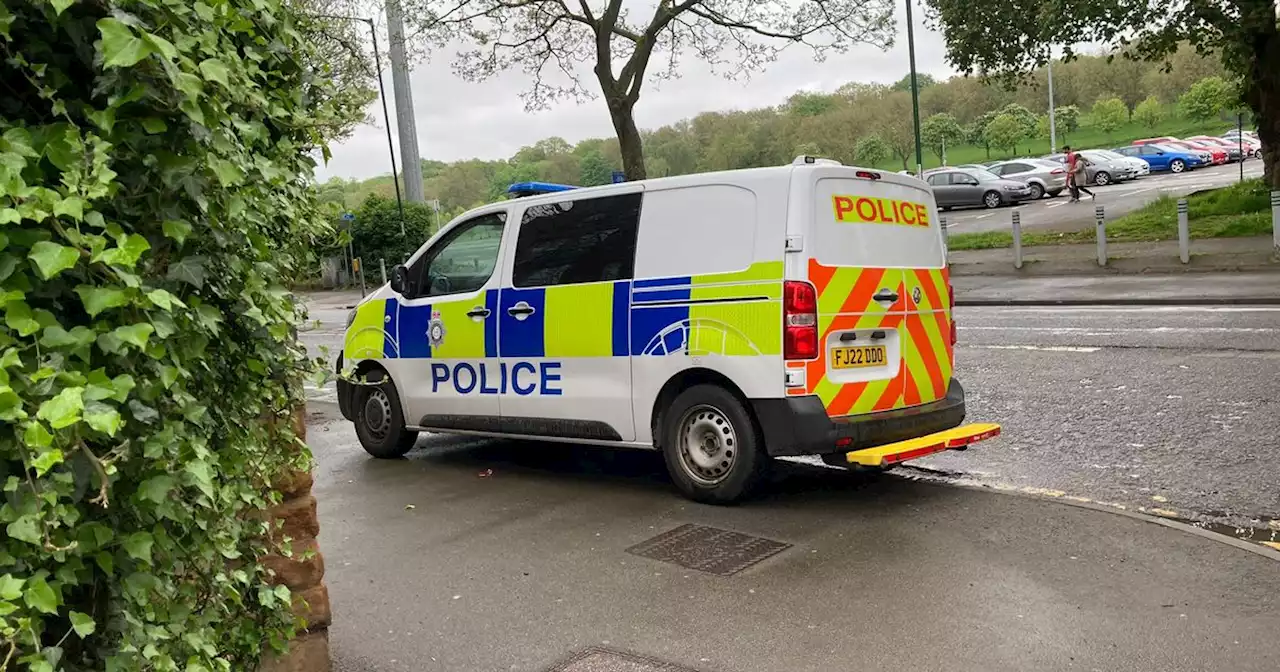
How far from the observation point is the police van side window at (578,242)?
658 cm

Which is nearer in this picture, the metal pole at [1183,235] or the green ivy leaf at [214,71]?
the green ivy leaf at [214,71]

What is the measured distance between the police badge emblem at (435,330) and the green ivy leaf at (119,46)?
18.6 ft

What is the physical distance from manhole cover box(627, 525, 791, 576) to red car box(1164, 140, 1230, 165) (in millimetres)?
49421

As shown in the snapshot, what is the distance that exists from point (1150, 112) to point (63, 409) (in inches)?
3504

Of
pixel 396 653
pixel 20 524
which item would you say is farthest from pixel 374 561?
pixel 20 524

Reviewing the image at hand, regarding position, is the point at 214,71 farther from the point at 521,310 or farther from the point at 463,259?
the point at 463,259

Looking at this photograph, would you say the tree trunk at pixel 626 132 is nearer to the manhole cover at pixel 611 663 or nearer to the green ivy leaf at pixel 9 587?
the manhole cover at pixel 611 663

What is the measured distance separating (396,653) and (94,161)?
2719 mm

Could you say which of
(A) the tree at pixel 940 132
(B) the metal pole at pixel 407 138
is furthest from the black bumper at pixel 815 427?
(A) the tree at pixel 940 132

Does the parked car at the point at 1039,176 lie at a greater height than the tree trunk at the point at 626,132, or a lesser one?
lesser

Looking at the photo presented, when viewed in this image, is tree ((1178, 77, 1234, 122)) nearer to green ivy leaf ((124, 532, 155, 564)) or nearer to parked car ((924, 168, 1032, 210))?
parked car ((924, 168, 1032, 210))

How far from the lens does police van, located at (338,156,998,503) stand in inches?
229

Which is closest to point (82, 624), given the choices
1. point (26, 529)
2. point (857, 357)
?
point (26, 529)

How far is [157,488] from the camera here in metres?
2.12
